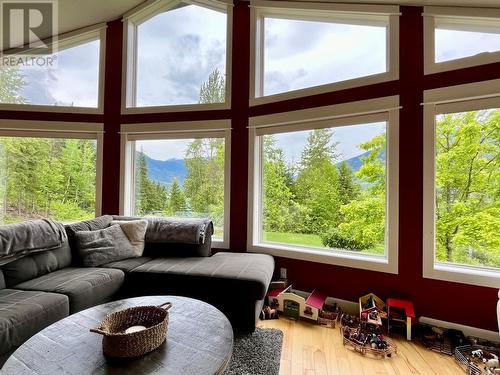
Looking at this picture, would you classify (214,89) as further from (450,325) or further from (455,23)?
(450,325)

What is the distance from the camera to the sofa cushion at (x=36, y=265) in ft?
6.56

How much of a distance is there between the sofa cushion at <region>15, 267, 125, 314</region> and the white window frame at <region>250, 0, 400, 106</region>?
240cm

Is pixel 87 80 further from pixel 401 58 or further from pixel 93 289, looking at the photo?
pixel 401 58

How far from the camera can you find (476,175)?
2168 millimetres

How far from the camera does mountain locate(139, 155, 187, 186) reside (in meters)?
3.49

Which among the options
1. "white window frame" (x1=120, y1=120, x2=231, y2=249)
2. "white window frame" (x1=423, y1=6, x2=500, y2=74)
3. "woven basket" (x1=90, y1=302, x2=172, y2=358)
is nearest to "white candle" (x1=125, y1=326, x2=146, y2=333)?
"woven basket" (x1=90, y1=302, x2=172, y2=358)

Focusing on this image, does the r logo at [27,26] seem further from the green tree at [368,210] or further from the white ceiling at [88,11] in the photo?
the green tree at [368,210]

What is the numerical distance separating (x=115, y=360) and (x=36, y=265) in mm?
1715

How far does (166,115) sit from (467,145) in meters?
3.35

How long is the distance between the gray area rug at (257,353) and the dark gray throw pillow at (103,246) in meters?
1.46

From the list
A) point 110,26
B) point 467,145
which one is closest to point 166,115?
point 110,26

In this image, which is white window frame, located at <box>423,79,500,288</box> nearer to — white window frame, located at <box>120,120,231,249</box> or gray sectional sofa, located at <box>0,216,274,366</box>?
gray sectional sofa, located at <box>0,216,274,366</box>

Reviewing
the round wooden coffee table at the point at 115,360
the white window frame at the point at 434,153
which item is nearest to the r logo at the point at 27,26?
the round wooden coffee table at the point at 115,360

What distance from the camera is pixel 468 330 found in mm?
2098
